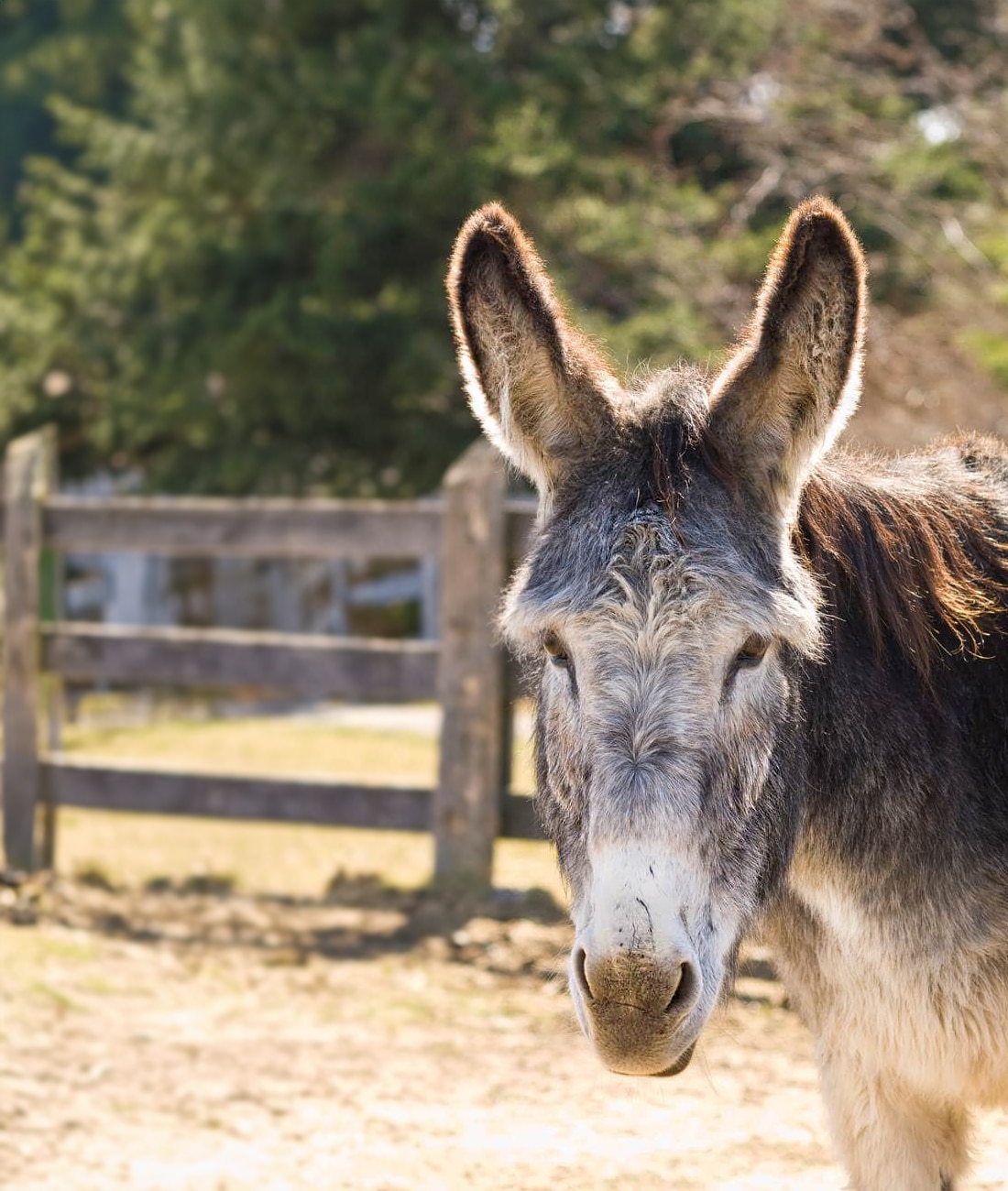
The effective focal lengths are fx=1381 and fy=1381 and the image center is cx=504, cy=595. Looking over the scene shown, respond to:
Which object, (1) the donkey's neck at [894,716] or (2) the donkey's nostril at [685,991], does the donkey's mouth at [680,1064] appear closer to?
(2) the donkey's nostril at [685,991]

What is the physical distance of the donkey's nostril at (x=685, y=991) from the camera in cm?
210

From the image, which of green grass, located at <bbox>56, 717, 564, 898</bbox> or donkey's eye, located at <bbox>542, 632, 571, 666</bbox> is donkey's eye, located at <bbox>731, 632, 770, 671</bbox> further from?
green grass, located at <bbox>56, 717, 564, 898</bbox>

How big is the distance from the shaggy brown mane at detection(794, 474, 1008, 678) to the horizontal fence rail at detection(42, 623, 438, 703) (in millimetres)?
4199

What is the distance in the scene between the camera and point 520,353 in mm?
2604

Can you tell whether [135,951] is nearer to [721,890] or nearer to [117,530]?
[117,530]

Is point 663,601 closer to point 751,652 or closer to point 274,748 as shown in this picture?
point 751,652

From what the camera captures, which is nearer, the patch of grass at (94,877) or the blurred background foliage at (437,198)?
the patch of grass at (94,877)

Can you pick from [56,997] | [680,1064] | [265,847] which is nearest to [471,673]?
[56,997]

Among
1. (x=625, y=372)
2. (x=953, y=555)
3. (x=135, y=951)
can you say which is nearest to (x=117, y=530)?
(x=135, y=951)

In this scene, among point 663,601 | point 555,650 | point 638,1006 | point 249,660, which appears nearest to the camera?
point 638,1006

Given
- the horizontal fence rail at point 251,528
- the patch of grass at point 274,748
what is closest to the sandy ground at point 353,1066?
the horizontal fence rail at point 251,528

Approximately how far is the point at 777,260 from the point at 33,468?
6.07 m

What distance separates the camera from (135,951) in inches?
257

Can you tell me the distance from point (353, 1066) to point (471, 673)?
220 centimetres
